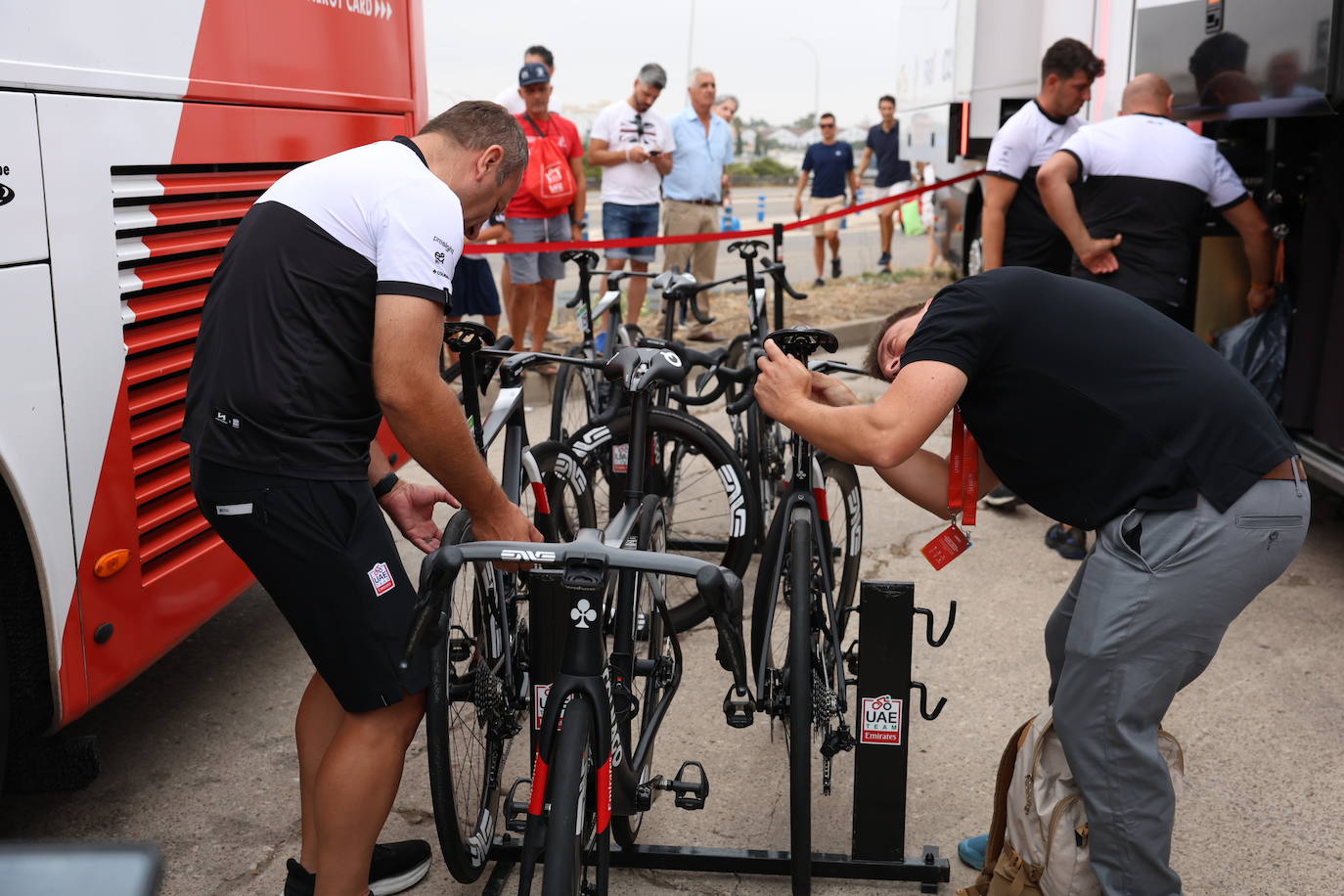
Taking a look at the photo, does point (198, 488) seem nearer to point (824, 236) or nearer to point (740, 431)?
point (740, 431)

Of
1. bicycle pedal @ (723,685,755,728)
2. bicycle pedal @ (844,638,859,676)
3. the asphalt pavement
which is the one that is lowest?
the asphalt pavement

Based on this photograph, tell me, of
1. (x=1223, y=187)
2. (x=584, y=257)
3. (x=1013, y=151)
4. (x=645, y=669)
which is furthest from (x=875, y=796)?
(x=1013, y=151)

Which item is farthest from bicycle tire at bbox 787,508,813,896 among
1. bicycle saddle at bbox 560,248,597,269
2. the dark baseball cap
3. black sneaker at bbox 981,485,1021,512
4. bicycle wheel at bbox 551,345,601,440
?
the dark baseball cap

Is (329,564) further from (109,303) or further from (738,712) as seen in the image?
(738,712)

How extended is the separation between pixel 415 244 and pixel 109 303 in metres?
1.14

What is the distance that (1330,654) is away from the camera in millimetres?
4691

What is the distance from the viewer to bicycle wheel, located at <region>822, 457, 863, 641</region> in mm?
4402

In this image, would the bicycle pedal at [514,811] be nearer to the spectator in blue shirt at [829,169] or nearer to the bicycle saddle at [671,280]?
the bicycle saddle at [671,280]

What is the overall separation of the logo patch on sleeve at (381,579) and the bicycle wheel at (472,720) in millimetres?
311

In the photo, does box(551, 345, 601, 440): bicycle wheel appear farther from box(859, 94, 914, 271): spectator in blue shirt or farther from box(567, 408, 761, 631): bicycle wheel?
box(859, 94, 914, 271): spectator in blue shirt

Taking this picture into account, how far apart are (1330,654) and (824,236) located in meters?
9.86

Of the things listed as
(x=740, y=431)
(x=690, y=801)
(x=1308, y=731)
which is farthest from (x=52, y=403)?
(x=1308, y=731)

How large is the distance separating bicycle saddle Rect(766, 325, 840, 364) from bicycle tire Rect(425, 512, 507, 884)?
3.09ft

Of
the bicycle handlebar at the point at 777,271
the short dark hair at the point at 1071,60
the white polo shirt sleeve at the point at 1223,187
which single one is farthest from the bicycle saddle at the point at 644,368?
A: the short dark hair at the point at 1071,60
